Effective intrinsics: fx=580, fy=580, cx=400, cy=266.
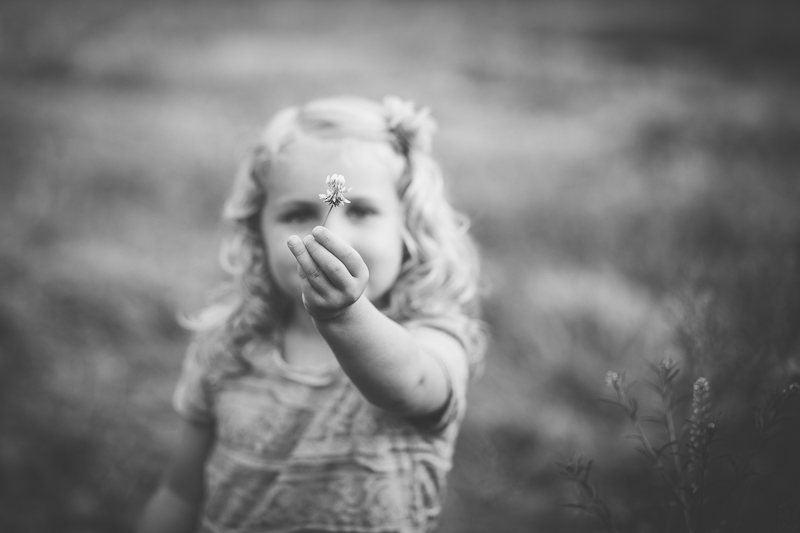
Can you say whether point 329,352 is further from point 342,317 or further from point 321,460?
point 342,317

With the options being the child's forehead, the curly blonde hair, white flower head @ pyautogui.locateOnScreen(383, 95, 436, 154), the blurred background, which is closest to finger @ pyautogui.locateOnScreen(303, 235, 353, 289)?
the child's forehead

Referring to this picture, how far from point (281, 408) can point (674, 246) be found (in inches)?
122

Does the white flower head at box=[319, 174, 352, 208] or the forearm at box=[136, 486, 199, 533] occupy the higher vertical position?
the white flower head at box=[319, 174, 352, 208]

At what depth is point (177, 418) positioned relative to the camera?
2834mm

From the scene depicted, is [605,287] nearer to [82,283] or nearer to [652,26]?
[82,283]

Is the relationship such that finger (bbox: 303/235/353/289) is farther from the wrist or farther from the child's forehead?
the child's forehead

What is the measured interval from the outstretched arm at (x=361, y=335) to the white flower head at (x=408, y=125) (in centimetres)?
57

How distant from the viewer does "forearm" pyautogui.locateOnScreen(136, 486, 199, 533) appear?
69.7 inches

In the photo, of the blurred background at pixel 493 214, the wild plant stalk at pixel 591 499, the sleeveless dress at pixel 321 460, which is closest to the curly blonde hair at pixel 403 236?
the sleeveless dress at pixel 321 460

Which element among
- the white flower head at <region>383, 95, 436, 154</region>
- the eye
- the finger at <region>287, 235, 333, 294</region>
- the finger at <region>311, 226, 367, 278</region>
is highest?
the white flower head at <region>383, 95, 436, 154</region>

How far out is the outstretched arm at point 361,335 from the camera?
1.02 metres

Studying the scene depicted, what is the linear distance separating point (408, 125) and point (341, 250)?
66 cm

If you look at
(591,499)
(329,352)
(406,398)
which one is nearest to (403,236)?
(329,352)

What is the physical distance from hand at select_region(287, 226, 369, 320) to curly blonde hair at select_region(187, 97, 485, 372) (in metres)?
0.52
